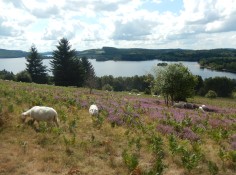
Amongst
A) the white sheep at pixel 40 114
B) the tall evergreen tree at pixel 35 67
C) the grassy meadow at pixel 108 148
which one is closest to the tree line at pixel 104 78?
the tall evergreen tree at pixel 35 67

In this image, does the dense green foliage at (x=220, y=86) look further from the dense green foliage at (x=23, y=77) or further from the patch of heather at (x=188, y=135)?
the patch of heather at (x=188, y=135)

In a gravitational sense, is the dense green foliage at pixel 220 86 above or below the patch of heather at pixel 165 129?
below

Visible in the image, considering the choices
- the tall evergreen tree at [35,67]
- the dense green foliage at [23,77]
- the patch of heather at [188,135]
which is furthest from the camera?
the tall evergreen tree at [35,67]

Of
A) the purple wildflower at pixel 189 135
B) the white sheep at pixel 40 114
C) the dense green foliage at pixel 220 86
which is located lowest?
the dense green foliage at pixel 220 86

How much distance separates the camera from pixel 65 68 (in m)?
77.9

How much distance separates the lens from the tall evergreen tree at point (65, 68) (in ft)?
255

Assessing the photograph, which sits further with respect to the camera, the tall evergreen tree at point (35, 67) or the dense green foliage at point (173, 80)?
the tall evergreen tree at point (35, 67)

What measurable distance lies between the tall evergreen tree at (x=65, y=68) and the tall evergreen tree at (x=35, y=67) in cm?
633

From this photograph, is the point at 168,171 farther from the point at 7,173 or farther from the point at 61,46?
the point at 61,46

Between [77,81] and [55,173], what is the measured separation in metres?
67.6

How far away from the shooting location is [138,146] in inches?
542

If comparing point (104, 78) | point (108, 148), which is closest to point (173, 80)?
point (108, 148)

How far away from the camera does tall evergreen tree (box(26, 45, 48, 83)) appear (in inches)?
3292

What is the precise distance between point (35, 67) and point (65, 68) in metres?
11.0
